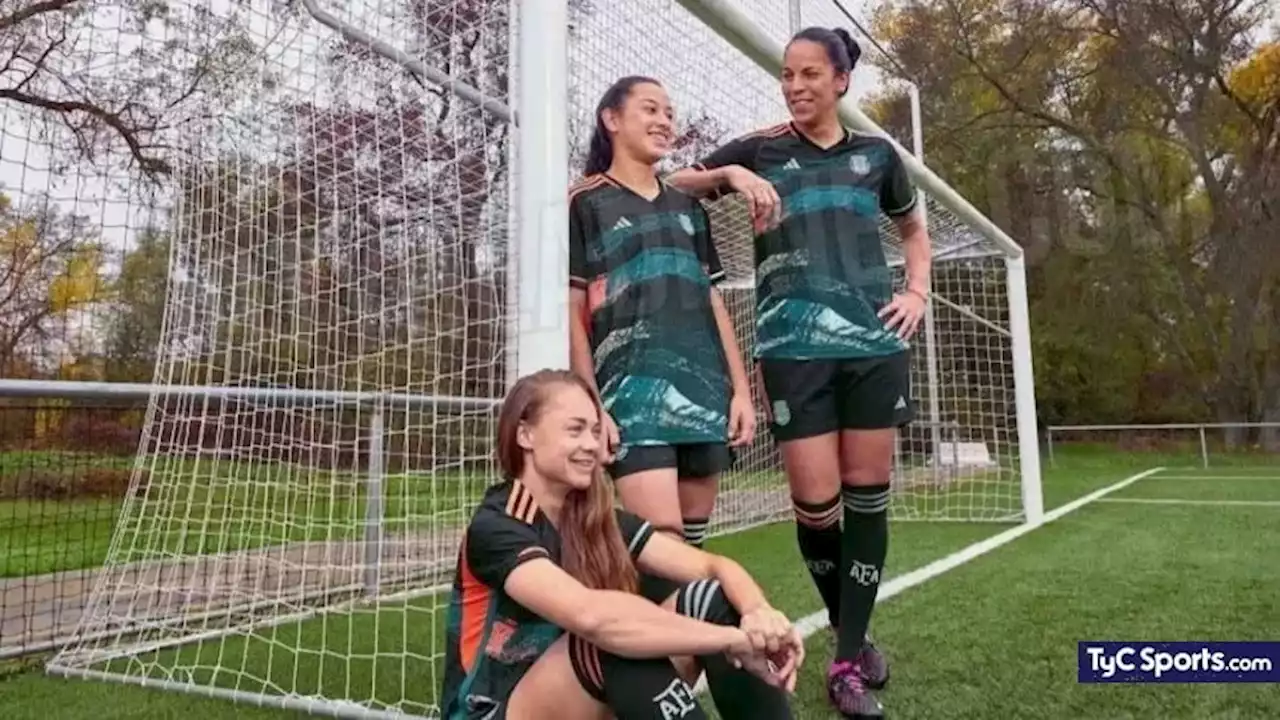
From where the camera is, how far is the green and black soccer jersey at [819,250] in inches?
78.2

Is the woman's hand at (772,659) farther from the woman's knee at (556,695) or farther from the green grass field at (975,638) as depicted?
the green grass field at (975,638)

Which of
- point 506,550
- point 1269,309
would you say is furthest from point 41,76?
point 1269,309

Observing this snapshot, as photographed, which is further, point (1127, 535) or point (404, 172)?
point (1127, 535)

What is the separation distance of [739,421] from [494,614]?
2.30 feet

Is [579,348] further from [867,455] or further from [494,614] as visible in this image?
[867,455]

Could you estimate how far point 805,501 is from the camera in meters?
2.03

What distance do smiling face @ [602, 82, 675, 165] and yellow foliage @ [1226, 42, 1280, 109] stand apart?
16.5m

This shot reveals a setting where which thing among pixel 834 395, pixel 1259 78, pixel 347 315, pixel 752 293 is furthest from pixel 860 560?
pixel 1259 78

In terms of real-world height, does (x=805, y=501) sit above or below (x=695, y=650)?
above

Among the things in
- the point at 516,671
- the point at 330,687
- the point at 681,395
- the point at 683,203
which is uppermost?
the point at 683,203

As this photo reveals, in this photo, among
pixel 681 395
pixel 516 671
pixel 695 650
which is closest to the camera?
pixel 695 650

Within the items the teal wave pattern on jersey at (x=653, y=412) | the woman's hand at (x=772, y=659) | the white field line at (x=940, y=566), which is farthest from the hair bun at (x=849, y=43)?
the woman's hand at (x=772, y=659)

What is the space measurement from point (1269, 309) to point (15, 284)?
17.0 metres

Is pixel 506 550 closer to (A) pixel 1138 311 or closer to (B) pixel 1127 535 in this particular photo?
(B) pixel 1127 535
